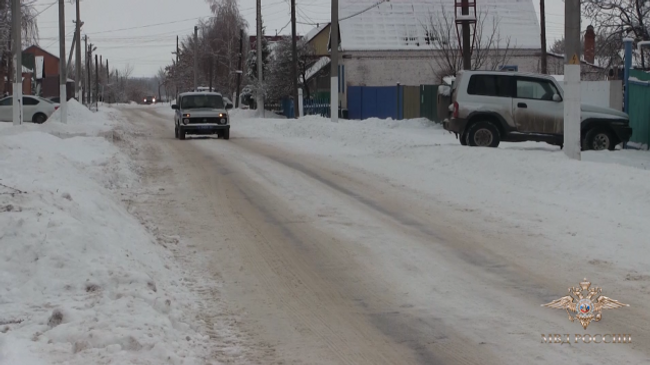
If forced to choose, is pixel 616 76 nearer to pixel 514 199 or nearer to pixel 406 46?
pixel 514 199

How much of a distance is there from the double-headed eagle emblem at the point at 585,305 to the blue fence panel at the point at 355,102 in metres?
37.1

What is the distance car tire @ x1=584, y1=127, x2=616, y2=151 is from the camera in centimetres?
2025

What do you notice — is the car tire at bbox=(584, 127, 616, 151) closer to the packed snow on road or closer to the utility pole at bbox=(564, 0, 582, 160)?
the packed snow on road

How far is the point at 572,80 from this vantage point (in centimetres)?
1588

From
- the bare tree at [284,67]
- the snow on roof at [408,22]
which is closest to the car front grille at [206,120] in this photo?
the snow on roof at [408,22]

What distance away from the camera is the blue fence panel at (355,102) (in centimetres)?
4409

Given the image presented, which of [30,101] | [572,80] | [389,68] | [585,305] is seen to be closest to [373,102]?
[389,68]

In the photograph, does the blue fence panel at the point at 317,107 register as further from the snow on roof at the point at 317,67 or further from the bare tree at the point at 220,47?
the bare tree at the point at 220,47

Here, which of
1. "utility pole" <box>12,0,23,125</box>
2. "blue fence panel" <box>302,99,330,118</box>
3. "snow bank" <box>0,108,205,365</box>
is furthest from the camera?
"blue fence panel" <box>302,99,330,118</box>

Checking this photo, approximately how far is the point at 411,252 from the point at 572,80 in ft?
26.9

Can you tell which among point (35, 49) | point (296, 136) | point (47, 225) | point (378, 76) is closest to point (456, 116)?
point (296, 136)

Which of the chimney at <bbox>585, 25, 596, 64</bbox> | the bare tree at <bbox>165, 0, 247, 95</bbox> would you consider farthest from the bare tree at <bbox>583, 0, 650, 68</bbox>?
the bare tree at <bbox>165, 0, 247, 95</bbox>

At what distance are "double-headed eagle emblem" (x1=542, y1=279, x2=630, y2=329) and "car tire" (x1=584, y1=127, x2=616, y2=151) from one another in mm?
13703

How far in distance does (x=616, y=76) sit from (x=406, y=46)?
98.0 feet
